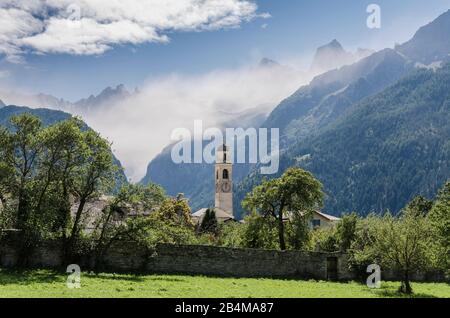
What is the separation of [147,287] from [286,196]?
79.5ft

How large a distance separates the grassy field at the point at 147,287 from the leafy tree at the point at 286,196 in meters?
15.2

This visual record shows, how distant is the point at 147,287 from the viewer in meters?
28.2

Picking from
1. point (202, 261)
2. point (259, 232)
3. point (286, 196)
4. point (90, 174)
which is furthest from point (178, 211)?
point (90, 174)

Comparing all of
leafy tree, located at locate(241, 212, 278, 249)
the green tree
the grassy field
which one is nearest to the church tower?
leafy tree, located at locate(241, 212, 278, 249)

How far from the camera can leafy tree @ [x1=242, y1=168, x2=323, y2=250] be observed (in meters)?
50.2

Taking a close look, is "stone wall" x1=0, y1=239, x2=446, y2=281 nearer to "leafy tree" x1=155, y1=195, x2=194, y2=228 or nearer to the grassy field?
the grassy field

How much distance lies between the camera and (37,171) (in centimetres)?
3634

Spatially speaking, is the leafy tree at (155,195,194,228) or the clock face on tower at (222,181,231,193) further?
the clock face on tower at (222,181,231,193)

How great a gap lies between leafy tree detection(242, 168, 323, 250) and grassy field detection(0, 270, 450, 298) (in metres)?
15.2

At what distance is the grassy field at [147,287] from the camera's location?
24578 mm

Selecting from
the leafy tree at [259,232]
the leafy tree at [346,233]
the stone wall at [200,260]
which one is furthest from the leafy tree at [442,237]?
the leafy tree at [259,232]

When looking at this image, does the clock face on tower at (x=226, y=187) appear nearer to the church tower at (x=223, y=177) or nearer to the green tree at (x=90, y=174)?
the church tower at (x=223, y=177)

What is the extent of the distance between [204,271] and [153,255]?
3745 millimetres
